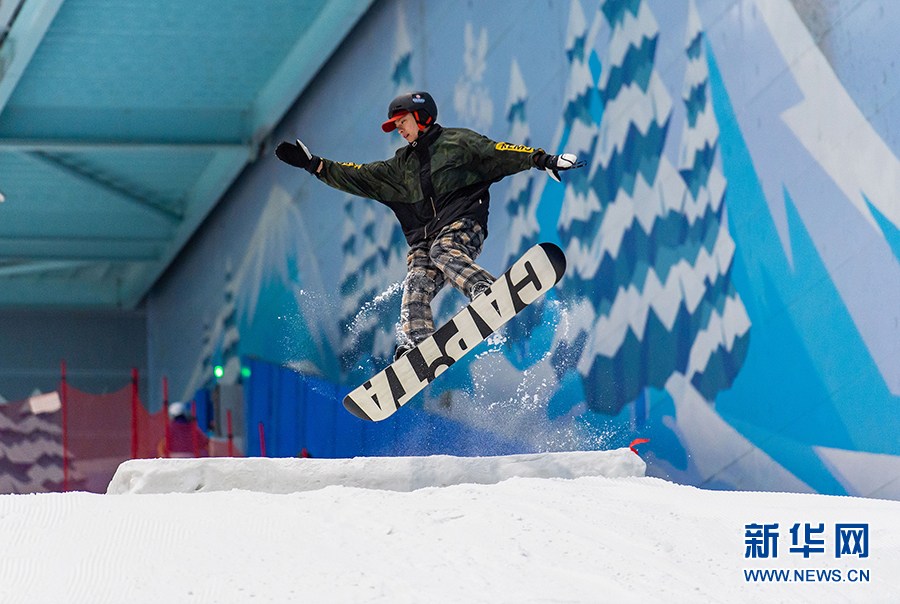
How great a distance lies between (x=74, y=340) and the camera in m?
20.0

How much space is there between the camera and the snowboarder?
5.12 meters

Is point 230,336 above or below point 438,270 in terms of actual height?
above

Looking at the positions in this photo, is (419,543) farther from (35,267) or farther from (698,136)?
(35,267)

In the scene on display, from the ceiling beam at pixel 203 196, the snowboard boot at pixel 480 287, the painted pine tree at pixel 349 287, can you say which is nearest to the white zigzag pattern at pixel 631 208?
the snowboard boot at pixel 480 287

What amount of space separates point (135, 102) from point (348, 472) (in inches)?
336

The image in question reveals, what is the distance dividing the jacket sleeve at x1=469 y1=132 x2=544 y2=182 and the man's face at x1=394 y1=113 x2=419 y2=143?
0.31 meters

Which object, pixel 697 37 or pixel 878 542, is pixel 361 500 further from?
pixel 697 37

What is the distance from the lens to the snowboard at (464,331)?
5.02m

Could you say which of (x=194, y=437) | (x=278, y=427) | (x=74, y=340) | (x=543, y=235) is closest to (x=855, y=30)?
(x=543, y=235)

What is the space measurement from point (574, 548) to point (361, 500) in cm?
109

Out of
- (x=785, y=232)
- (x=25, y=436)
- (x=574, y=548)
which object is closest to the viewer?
(x=574, y=548)

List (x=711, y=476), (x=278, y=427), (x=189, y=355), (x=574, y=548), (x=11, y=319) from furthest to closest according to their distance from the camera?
(x=11, y=319) < (x=189, y=355) < (x=278, y=427) < (x=711, y=476) < (x=574, y=548)

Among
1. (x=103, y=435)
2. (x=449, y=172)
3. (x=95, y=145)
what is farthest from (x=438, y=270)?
(x=95, y=145)

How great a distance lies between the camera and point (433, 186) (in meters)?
5.23
